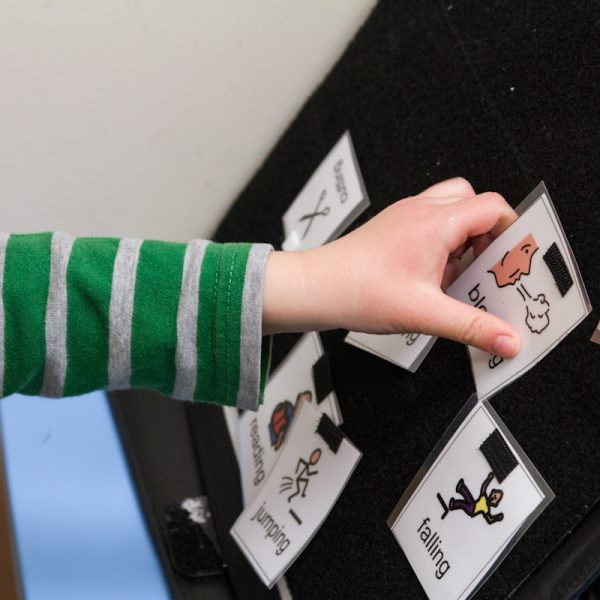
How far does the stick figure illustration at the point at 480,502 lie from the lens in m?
0.44

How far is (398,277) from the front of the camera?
469 millimetres

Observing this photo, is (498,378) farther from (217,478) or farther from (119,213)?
(119,213)

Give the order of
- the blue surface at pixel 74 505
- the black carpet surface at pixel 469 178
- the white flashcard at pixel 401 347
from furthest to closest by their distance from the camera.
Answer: the blue surface at pixel 74 505 < the white flashcard at pixel 401 347 < the black carpet surface at pixel 469 178

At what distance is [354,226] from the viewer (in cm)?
66

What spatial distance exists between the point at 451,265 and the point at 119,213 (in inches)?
17.3

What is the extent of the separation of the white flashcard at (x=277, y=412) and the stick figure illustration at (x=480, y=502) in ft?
0.56

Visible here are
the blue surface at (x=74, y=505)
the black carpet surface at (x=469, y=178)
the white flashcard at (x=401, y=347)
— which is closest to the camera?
the black carpet surface at (x=469, y=178)

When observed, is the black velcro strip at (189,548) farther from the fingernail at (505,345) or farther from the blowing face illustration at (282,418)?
the fingernail at (505,345)

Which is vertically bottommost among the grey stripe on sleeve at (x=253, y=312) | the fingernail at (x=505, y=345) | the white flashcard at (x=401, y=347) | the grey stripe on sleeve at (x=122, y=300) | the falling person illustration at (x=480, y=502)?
the falling person illustration at (x=480, y=502)

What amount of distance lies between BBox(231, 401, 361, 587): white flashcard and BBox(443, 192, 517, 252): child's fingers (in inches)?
7.8

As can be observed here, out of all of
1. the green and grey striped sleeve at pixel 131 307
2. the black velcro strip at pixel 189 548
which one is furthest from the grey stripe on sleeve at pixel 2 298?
the black velcro strip at pixel 189 548

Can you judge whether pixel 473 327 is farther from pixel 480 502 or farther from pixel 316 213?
pixel 316 213

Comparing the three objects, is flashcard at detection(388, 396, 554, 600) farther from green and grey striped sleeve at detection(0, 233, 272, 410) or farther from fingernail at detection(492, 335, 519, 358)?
green and grey striped sleeve at detection(0, 233, 272, 410)

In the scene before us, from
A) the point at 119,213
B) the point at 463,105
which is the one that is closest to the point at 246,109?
the point at 119,213
